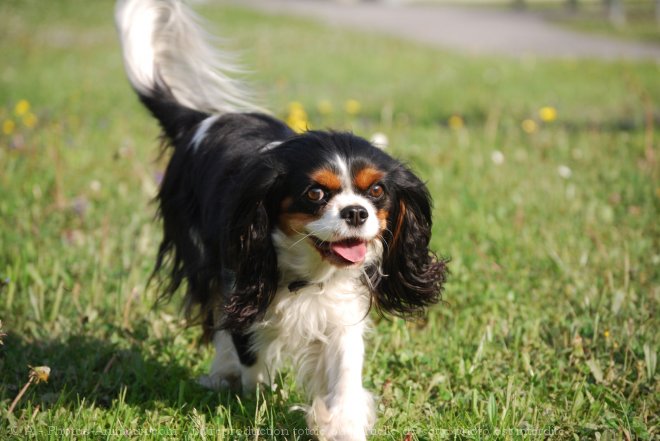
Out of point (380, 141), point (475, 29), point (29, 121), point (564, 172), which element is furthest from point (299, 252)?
point (475, 29)

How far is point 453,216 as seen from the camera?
427cm

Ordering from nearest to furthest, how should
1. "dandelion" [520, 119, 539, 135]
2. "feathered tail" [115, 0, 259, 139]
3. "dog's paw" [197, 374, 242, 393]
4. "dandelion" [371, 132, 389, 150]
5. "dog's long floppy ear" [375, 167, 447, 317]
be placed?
"dog's long floppy ear" [375, 167, 447, 317] < "dog's paw" [197, 374, 242, 393] < "dandelion" [371, 132, 389, 150] < "feathered tail" [115, 0, 259, 139] < "dandelion" [520, 119, 539, 135]

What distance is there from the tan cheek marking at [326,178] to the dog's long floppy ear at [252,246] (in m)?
0.16

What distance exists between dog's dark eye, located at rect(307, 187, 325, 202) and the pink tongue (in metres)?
0.15

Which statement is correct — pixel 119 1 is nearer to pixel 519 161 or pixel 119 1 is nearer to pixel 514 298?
pixel 514 298

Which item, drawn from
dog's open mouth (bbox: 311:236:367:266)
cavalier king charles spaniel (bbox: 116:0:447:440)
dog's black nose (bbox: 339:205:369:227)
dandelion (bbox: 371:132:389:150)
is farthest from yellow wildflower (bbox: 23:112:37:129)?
dog's black nose (bbox: 339:205:369:227)

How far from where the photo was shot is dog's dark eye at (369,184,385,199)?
2.34m

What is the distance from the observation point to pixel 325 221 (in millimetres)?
2236

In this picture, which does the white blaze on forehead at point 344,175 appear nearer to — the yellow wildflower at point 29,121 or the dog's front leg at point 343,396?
the dog's front leg at point 343,396

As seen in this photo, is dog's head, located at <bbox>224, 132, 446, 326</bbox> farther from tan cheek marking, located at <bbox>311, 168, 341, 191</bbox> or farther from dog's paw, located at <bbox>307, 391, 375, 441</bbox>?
dog's paw, located at <bbox>307, 391, 375, 441</bbox>

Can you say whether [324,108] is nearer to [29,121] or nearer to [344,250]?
[29,121]

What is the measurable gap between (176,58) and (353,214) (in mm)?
1806

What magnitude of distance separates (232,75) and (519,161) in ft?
8.00

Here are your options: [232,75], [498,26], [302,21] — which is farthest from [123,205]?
[498,26]
